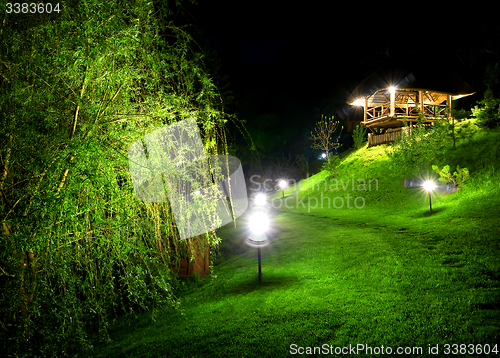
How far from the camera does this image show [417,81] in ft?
74.7

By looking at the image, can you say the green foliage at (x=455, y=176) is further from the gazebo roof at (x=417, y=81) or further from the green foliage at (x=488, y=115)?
the gazebo roof at (x=417, y=81)

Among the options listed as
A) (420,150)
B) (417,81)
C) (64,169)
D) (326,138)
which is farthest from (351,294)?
(326,138)

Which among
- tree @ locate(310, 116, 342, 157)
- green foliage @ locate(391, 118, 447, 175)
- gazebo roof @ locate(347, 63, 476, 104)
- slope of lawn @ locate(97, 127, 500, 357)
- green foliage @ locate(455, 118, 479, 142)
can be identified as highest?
gazebo roof @ locate(347, 63, 476, 104)

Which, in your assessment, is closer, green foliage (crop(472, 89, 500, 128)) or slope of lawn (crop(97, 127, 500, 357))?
slope of lawn (crop(97, 127, 500, 357))

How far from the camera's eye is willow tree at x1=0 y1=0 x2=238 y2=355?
10.0 ft

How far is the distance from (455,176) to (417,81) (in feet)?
38.9

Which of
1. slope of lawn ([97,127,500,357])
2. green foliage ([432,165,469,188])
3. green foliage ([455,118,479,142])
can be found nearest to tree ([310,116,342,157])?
green foliage ([455,118,479,142])

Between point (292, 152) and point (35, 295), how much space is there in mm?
43692

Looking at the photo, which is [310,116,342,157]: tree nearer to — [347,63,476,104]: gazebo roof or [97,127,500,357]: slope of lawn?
[347,63,476,104]: gazebo roof

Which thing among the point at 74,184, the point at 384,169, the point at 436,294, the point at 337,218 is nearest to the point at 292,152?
the point at 384,169

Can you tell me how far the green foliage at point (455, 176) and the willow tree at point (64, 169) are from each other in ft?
47.5

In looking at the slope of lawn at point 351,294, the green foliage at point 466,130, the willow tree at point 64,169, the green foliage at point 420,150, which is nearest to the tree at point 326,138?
the green foliage at point 466,130

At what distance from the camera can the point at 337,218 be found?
14.9m

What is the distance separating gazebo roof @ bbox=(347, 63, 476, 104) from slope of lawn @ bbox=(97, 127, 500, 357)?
41.0ft
